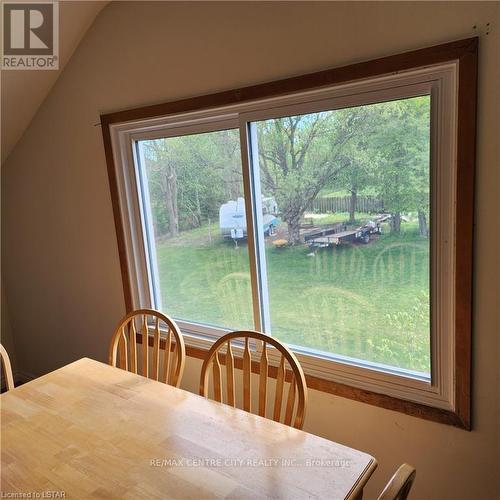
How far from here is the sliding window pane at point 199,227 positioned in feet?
6.16

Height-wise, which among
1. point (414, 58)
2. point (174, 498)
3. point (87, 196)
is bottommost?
point (174, 498)

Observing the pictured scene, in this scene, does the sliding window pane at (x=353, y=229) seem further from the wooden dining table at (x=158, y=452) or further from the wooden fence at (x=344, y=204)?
the wooden dining table at (x=158, y=452)

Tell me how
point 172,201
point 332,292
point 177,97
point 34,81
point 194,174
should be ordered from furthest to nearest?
point 34,81
point 172,201
point 194,174
point 177,97
point 332,292

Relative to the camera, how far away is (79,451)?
1110 mm

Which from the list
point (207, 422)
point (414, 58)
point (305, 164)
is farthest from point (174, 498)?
point (414, 58)

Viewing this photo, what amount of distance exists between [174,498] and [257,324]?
3.24 feet

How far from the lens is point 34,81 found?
2.25m

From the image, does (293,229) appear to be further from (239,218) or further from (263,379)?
(263,379)

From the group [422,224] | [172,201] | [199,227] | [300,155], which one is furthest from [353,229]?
[172,201]

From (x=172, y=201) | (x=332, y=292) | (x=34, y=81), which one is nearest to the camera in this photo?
(x=332, y=292)

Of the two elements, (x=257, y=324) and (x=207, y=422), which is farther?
(x=257, y=324)

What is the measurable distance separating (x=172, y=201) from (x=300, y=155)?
791 mm

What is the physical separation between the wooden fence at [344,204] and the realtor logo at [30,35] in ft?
5.21

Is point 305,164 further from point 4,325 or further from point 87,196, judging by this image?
point 4,325
